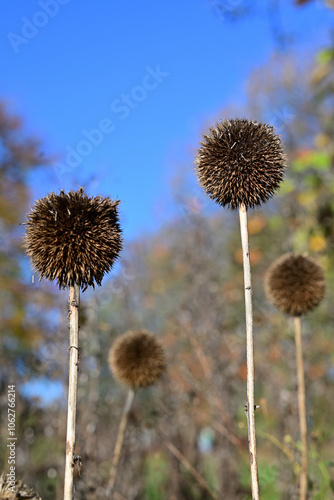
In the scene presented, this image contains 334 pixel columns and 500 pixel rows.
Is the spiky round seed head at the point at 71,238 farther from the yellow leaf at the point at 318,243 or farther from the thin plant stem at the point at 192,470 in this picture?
the yellow leaf at the point at 318,243

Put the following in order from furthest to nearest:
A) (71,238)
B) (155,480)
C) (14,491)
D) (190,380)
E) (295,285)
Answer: (155,480) < (190,380) < (295,285) < (71,238) < (14,491)

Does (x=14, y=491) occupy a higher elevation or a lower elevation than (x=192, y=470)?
lower

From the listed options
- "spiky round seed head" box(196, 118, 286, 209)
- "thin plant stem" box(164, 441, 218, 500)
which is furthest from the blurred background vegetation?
"spiky round seed head" box(196, 118, 286, 209)

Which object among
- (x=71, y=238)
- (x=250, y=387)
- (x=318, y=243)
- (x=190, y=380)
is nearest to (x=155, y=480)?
(x=190, y=380)

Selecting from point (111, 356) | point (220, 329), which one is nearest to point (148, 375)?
point (111, 356)

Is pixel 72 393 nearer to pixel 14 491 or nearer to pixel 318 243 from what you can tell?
pixel 14 491

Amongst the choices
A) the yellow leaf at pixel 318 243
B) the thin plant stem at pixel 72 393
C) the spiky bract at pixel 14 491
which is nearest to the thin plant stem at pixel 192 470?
the thin plant stem at pixel 72 393

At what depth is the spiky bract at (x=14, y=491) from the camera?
2798mm

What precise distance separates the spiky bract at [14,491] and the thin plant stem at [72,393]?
8.0 inches

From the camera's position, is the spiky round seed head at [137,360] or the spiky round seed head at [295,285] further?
the spiky round seed head at [137,360]

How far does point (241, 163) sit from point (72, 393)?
1.92 metres

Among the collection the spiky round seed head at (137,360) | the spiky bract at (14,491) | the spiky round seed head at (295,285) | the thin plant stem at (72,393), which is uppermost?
the spiky round seed head at (295,285)

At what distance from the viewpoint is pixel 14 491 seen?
2.85 meters

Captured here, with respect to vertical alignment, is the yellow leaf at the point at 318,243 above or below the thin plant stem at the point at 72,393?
above
